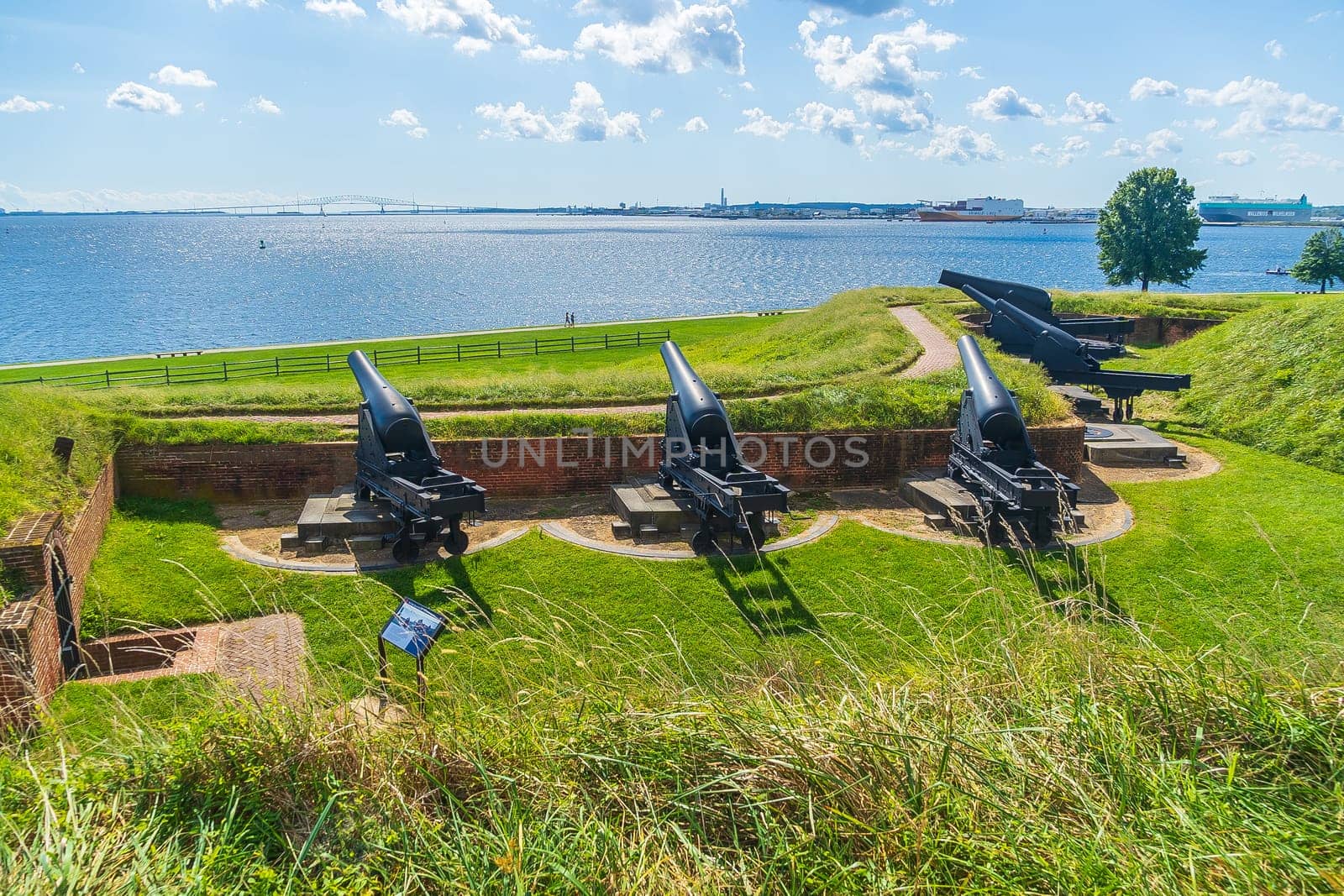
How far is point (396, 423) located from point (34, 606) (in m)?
4.17

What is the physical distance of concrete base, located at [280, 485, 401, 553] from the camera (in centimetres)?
1031

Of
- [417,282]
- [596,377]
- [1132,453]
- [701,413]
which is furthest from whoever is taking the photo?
[417,282]

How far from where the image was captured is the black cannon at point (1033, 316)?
21.2m

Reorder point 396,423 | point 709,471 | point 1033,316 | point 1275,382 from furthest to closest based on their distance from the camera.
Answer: point 1033,316
point 1275,382
point 709,471
point 396,423

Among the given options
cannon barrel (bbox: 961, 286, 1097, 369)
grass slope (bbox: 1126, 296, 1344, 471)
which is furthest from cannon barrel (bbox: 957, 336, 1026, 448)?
cannon barrel (bbox: 961, 286, 1097, 369)

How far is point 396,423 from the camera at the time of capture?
33.7 ft

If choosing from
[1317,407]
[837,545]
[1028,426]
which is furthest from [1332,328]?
[837,545]

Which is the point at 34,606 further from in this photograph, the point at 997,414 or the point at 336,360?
the point at 336,360

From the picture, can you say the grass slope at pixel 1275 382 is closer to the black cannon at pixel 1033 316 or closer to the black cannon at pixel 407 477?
the black cannon at pixel 1033 316

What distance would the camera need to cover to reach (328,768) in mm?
3389

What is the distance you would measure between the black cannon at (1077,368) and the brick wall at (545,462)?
14.5 ft

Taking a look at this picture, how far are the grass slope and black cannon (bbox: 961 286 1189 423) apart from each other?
0.91 meters

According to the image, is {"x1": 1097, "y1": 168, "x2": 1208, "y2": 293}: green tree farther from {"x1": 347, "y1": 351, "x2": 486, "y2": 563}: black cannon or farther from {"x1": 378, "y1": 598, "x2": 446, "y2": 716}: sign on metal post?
{"x1": 378, "y1": 598, "x2": 446, "y2": 716}: sign on metal post

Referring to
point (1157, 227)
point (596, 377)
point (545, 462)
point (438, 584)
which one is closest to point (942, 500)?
point (545, 462)
